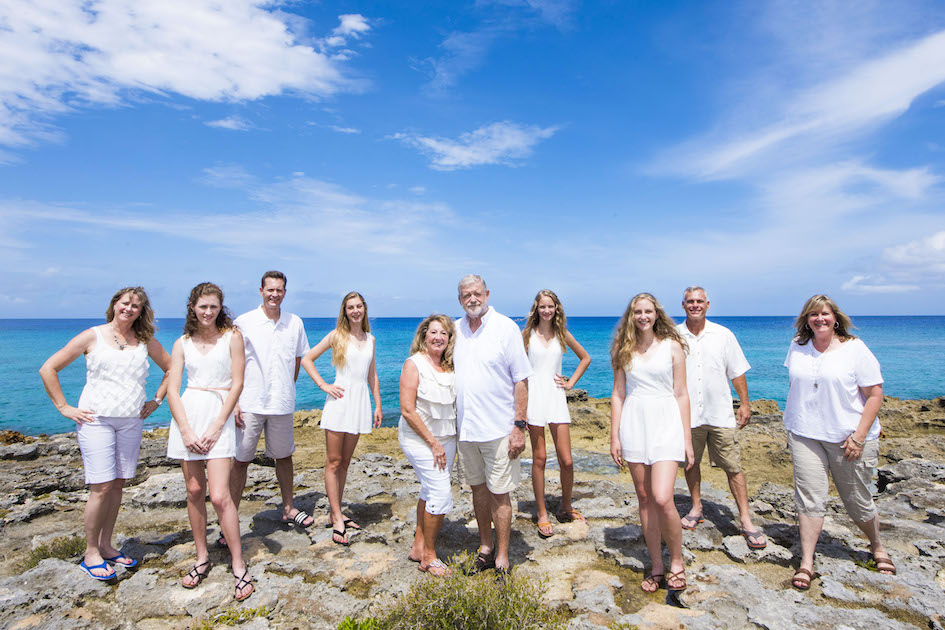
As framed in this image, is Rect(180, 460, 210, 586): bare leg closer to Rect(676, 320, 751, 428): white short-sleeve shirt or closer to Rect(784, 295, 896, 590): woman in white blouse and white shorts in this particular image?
Rect(676, 320, 751, 428): white short-sleeve shirt

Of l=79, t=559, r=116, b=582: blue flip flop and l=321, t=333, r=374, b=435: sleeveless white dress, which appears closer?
l=79, t=559, r=116, b=582: blue flip flop

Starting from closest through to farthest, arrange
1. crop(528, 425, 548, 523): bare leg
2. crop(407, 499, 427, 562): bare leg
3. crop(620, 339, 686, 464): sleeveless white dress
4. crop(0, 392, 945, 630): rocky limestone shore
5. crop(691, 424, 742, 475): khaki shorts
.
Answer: crop(0, 392, 945, 630): rocky limestone shore, crop(620, 339, 686, 464): sleeveless white dress, crop(407, 499, 427, 562): bare leg, crop(691, 424, 742, 475): khaki shorts, crop(528, 425, 548, 523): bare leg

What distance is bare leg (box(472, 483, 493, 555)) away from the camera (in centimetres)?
429

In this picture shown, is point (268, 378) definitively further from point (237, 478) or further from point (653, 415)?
point (653, 415)

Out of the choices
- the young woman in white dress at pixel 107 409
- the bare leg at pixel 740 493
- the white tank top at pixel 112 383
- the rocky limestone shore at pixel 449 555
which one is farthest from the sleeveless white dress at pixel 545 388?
the white tank top at pixel 112 383

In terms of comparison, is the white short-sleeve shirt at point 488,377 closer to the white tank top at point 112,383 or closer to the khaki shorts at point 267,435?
the khaki shorts at point 267,435

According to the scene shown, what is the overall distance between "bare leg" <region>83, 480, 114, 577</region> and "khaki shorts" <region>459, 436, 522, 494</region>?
2.94 metres

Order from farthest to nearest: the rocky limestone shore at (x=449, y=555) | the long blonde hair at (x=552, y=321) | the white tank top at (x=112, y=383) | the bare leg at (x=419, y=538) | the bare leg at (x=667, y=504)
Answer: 1. the long blonde hair at (x=552, y=321)
2. the bare leg at (x=419, y=538)
3. the white tank top at (x=112, y=383)
4. the bare leg at (x=667, y=504)
5. the rocky limestone shore at (x=449, y=555)

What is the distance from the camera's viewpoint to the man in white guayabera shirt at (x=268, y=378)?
488 cm

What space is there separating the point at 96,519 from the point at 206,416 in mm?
1315

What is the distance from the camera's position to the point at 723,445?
4.96 meters

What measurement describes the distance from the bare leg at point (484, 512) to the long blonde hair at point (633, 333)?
154 centimetres

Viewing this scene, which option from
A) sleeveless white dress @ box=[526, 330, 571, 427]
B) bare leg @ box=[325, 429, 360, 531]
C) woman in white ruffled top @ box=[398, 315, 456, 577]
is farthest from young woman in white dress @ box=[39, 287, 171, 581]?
sleeveless white dress @ box=[526, 330, 571, 427]

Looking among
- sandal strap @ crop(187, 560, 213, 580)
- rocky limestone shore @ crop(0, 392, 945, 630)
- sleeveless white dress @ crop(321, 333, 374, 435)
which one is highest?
sleeveless white dress @ crop(321, 333, 374, 435)
